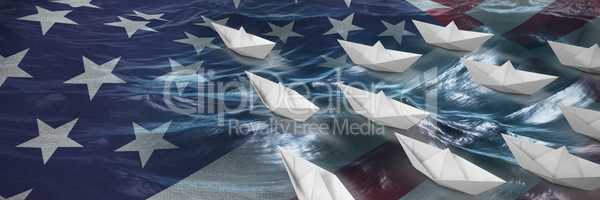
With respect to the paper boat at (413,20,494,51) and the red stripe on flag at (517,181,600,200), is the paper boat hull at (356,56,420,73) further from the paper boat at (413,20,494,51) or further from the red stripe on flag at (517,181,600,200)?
the red stripe on flag at (517,181,600,200)

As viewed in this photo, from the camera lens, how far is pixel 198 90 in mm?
2855

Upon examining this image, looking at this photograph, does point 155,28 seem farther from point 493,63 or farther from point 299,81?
point 493,63

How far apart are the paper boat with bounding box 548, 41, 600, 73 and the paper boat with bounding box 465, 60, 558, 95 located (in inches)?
13.9

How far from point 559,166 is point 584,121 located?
0.47 metres

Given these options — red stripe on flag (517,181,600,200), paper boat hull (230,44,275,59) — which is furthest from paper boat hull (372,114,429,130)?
paper boat hull (230,44,275,59)

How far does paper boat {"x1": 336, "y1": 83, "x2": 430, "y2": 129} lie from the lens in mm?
2488

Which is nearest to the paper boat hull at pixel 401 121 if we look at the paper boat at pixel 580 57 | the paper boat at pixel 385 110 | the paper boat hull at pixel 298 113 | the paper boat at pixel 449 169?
the paper boat at pixel 385 110

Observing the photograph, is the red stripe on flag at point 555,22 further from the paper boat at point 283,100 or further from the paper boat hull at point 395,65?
the paper boat at point 283,100

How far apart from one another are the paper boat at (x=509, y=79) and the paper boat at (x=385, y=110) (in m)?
0.59

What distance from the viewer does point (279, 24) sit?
3.64 m

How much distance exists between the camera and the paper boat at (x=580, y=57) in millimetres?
3115

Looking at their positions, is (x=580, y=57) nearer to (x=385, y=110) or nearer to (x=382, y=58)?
(x=382, y=58)

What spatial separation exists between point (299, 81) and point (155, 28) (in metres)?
1.11

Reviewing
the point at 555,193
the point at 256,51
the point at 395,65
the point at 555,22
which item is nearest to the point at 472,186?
the point at 555,193
